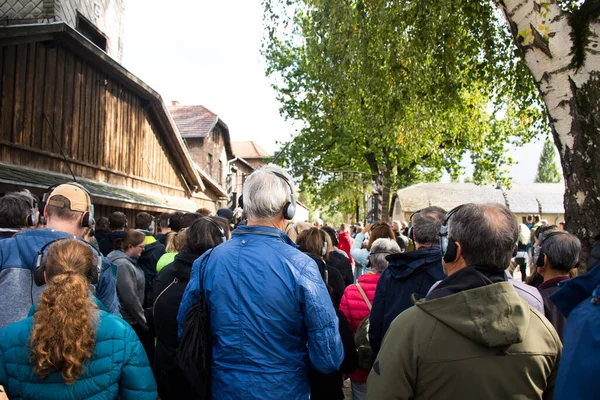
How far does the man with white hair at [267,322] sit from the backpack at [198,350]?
0.04m

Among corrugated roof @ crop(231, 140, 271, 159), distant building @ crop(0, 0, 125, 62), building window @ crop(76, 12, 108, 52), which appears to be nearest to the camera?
distant building @ crop(0, 0, 125, 62)

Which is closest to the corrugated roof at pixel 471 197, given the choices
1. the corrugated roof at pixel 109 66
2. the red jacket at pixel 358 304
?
the corrugated roof at pixel 109 66

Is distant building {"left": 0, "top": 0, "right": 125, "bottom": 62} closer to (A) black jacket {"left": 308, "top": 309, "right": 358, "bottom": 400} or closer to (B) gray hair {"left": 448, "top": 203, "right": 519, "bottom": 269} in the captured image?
(A) black jacket {"left": 308, "top": 309, "right": 358, "bottom": 400}

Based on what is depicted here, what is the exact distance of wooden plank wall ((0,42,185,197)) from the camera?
967 centimetres

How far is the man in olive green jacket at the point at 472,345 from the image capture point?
5.77ft

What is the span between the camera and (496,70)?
9.24m

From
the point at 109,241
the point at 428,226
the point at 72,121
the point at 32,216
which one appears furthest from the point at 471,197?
the point at 32,216

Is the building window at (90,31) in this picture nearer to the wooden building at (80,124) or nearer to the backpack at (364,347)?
→ the wooden building at (80,124)

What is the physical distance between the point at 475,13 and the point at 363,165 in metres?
24.3

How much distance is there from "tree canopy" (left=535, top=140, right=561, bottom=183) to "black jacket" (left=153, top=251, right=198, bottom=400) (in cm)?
10935

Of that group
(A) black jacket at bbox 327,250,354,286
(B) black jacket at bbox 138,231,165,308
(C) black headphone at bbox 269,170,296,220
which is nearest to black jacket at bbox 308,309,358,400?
(C) black headphone at bbox 269,170,296,220

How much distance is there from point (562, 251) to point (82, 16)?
1532 centimetres

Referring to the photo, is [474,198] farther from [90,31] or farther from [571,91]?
[571,91]

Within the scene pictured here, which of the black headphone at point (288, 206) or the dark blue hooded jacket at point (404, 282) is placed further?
the dark blue hooded jacket at point (404, 282)
